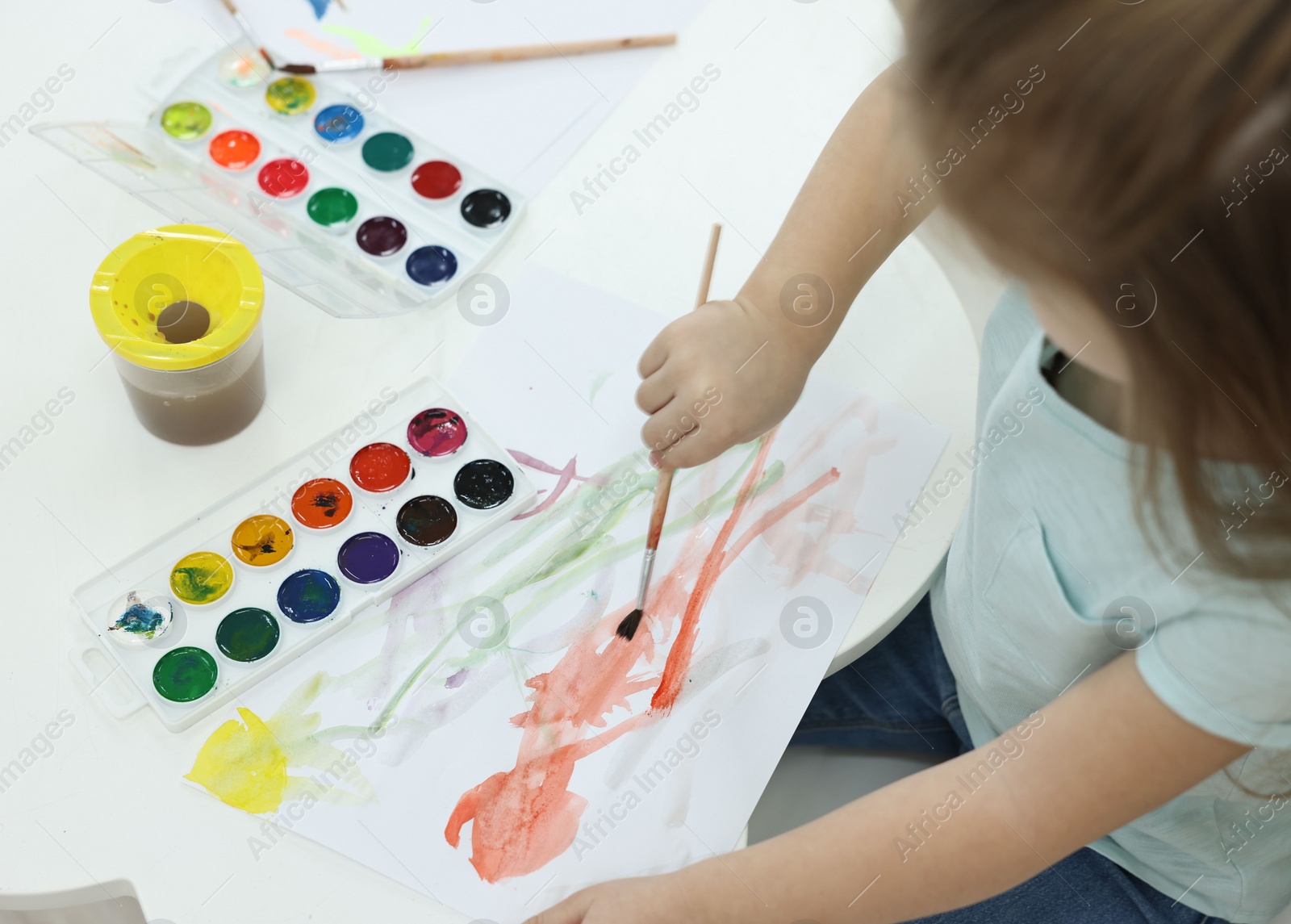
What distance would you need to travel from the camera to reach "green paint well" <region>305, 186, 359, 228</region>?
2.59ft

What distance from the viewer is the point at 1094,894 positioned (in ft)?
2.42

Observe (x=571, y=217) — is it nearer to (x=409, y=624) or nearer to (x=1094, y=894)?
(x=409, y=624)

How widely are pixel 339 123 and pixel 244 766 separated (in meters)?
0.49

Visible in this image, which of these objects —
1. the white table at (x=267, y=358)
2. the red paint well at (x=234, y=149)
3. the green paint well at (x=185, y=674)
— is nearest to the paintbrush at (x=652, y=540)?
the white table at (x=267, y=358)

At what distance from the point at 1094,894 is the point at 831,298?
460 mm

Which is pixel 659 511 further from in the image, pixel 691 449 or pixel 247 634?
pixel 247 634

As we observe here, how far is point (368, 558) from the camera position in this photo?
68cm


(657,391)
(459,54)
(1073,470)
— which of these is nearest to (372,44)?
(459,54)

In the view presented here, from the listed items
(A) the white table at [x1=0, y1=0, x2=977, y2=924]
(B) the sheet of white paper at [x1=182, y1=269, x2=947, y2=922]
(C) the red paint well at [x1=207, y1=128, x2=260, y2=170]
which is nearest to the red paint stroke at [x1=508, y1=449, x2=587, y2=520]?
(B) the sheet of white paper at [x1=182, y1=269, x2=947, y2=922]

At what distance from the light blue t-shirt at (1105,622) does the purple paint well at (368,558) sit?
40cm

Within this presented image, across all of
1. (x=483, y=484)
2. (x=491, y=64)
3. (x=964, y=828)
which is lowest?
(x=964, y=828)

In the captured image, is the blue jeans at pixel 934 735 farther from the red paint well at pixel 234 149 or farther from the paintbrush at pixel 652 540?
the red paint well at pixel 234 149

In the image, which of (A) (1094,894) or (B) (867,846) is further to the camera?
(A) (1094,894)

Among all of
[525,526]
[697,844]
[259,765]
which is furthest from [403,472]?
[697,844]
